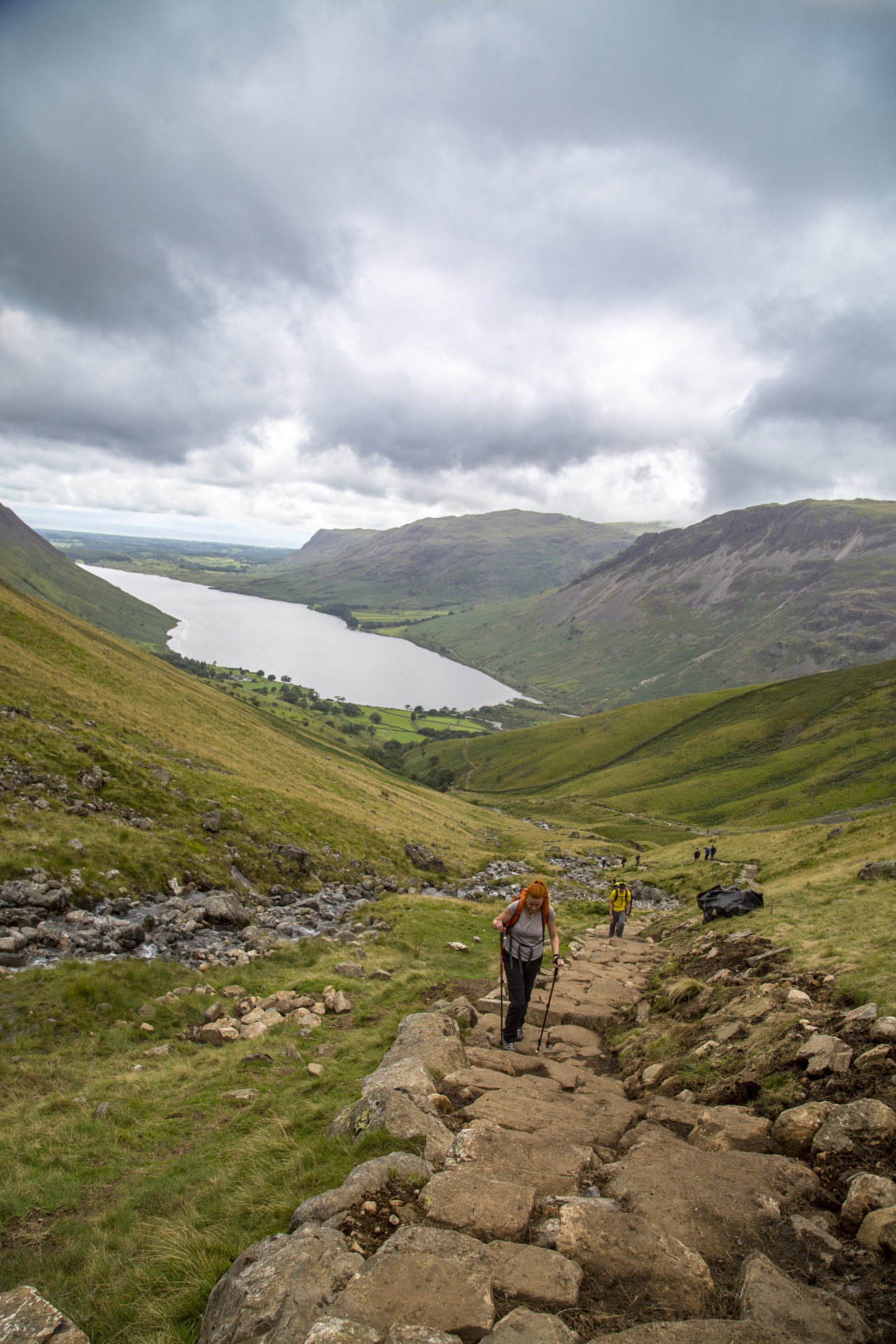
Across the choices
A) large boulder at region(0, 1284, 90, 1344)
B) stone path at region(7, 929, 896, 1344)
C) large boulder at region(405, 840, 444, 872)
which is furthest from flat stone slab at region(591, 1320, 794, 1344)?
large boulder at region(405, 840, 444, 872)

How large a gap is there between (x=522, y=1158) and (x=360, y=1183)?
84.0 inches

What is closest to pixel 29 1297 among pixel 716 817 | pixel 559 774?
pixel 716 817

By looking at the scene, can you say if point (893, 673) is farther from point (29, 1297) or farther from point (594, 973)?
point (29, 1297)

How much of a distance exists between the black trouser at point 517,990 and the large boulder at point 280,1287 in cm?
629

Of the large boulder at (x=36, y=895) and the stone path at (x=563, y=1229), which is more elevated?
the stone path at (x=563, y=1229)

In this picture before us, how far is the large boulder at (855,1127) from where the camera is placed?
23.9 ft

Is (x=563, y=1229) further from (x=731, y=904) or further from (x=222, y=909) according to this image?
(x=731, y=904)

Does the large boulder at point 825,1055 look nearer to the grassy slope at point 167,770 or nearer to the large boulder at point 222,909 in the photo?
the large boulder at point 222,909

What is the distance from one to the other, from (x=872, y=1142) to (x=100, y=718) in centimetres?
3491

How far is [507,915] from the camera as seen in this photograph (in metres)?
12.5

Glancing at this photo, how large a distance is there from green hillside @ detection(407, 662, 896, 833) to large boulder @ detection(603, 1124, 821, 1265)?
83906 millimetres

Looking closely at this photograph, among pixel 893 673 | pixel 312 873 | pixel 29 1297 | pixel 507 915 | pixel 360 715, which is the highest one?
pixel 893 673

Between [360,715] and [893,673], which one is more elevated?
[893,673]

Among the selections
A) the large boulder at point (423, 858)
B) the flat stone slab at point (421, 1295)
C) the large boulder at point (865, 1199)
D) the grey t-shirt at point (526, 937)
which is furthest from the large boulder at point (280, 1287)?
the large boulder at point (423, 858)
